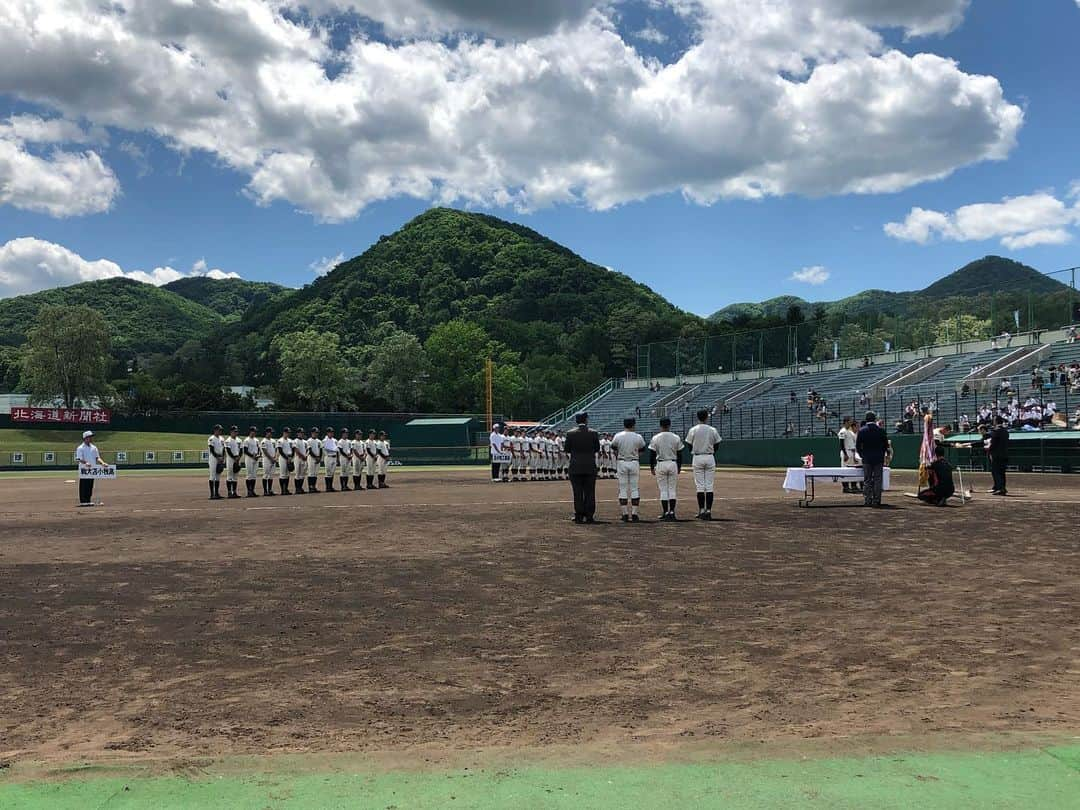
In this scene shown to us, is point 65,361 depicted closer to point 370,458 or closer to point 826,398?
point 370,458

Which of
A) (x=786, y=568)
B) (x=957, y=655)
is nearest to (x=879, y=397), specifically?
(x=786, y=568)

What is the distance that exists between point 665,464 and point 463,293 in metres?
136

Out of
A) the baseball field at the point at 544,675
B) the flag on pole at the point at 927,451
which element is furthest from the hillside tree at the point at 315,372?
the baseball field at the point at 544,675

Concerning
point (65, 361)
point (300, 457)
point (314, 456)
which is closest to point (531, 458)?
point (314, 456)

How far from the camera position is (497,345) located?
11331 centimetres

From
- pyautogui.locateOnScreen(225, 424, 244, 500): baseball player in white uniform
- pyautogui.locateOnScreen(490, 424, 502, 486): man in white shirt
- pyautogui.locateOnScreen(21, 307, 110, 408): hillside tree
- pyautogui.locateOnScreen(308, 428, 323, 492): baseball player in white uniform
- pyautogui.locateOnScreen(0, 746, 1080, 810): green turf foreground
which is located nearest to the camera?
pyautogui.locateOnScreen(0, 746, 1080, 810): green turf foreground

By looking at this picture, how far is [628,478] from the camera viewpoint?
16562 mm

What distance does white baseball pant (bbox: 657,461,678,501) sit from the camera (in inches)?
647

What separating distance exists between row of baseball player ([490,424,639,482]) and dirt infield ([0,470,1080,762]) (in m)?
19.9

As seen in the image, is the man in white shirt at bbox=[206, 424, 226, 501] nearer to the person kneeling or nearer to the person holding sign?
the person holding sign

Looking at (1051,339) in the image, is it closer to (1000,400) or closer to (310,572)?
(1000,400)

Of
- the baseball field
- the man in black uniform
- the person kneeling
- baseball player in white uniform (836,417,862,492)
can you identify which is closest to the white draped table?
the person kneeling

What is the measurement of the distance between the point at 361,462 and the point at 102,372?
74.1 meters

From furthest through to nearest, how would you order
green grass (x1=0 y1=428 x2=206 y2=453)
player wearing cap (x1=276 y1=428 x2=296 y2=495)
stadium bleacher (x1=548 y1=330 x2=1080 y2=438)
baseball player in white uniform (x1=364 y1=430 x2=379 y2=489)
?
green grass (x1=0 y1=428 x2=206 y2=453)
stadium bleacher (x1=548 y1=330 x2=1080 y2=438)
baseball player in white uniform (x1=364 y1=430 x2=379 y2=489)
player wearing cap (x1=276 y1=428 x2=296 y2=495)
